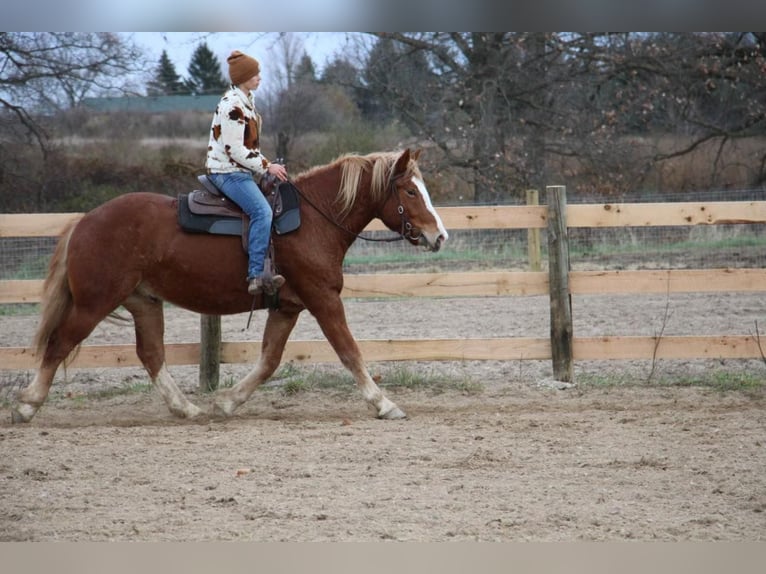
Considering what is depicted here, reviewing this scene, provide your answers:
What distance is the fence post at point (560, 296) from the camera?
6.59 meters

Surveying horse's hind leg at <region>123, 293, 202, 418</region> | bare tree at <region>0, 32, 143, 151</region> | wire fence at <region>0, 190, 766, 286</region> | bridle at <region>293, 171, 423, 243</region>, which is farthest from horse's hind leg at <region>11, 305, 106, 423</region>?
bare tree at <region>0, 32, 143, 151</region>

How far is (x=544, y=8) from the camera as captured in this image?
5.75 meters

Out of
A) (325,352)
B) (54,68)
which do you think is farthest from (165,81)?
(325,352)

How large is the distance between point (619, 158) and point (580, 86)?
1448mm

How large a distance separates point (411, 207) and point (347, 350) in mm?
985

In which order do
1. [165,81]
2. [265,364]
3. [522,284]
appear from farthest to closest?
[165,81] < [522,284] < [265,364]

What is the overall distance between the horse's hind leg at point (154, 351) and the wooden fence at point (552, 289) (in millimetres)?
555

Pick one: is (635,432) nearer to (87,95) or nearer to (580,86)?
(87,95)

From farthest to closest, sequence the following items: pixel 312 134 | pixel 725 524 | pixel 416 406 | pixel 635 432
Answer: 1. pixel 312 134
2. pixel 416 406
3. pixel 635 432
4. pixel 725 524

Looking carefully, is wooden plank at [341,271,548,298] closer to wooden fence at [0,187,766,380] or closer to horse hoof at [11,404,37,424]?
wooden fence at [0,187,766,380]

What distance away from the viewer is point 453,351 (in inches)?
258

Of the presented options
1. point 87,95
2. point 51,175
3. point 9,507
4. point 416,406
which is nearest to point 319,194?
point 416,406

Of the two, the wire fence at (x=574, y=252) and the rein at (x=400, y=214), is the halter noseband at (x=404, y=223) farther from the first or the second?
the wire fence at (x=574, y=252)

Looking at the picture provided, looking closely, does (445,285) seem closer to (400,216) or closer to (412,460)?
(400,216)
